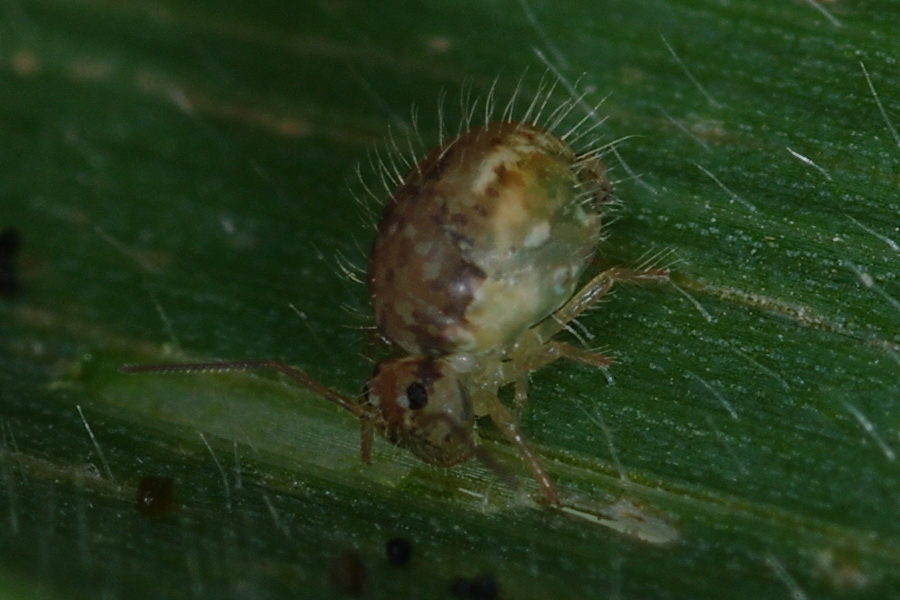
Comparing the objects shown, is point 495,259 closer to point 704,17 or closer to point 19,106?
point 704,17

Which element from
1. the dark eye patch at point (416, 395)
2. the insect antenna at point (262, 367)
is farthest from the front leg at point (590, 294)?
the insect antenna at point (262, 367)

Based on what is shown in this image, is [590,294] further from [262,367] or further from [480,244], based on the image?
[262,367]

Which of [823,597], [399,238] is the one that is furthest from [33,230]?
[823,597]

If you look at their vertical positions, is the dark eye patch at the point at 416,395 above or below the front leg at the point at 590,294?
below

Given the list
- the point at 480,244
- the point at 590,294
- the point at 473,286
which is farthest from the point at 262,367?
the point at 590,294

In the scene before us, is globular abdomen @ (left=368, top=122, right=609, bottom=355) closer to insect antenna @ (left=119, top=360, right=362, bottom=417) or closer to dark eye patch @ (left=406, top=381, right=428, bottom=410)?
dark eye patch @ (left=406, top=381, right=428, bottom=410)

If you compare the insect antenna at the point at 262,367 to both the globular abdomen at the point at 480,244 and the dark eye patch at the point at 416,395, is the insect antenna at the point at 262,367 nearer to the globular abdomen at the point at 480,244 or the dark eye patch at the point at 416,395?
the dark eye patch at the point at 416,395
